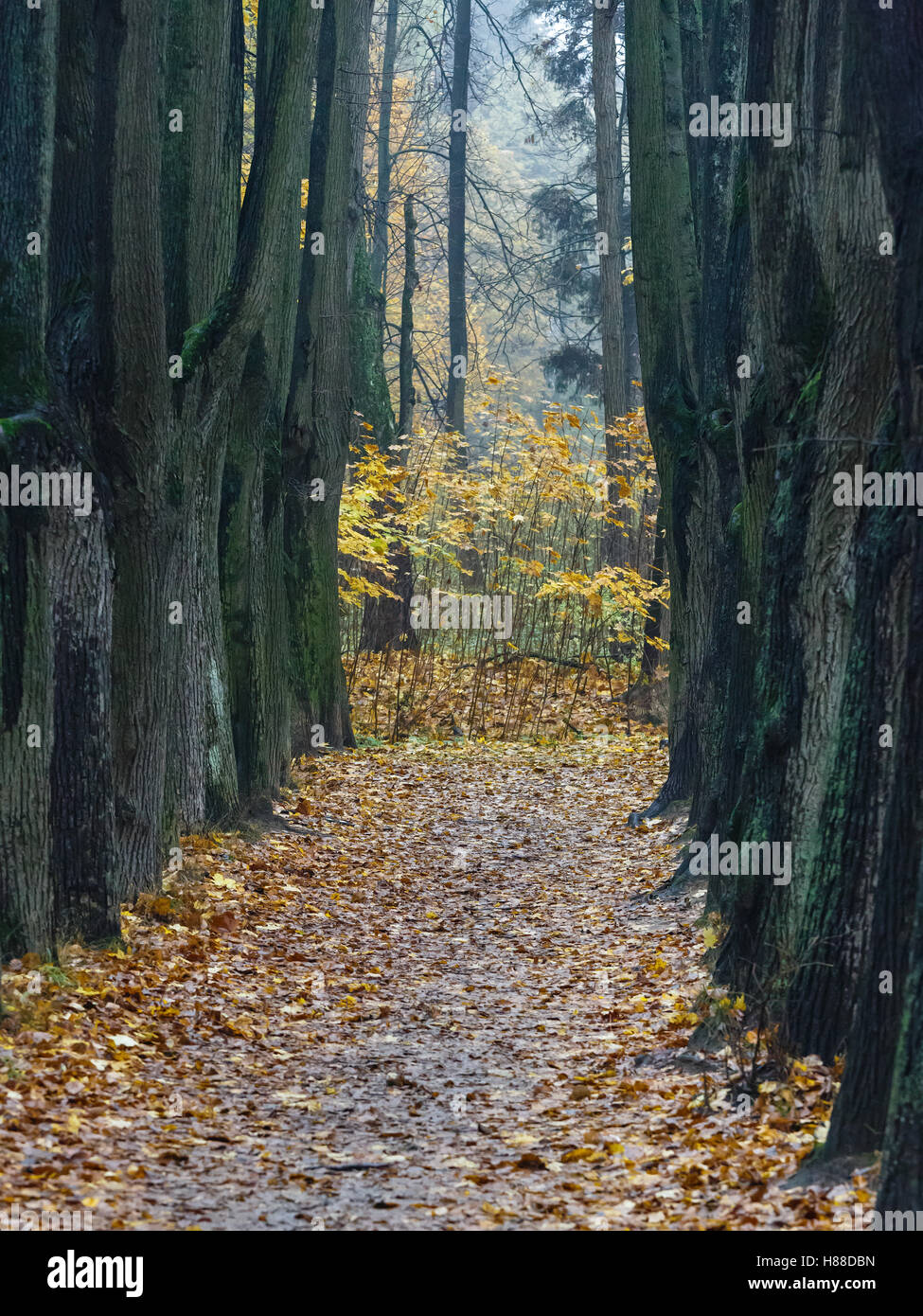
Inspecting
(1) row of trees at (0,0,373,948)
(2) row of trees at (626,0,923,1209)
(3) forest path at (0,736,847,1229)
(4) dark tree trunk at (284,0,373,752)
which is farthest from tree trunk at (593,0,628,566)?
(2) row of trees at (626,0,923,1209)

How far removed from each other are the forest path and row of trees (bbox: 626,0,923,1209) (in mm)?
608

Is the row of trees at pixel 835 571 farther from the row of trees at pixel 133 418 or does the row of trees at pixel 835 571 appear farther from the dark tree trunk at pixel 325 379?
the dark tree trunk at pixel 325 379

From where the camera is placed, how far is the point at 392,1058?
6203mm

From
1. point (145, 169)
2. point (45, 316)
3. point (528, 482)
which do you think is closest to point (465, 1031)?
point (45, 316)

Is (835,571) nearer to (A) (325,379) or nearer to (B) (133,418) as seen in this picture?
(B) (133,418)

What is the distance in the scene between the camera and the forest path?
439 cm

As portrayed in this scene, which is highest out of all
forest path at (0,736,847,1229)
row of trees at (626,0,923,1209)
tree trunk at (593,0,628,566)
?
tree trunk at (593,0,628,566)

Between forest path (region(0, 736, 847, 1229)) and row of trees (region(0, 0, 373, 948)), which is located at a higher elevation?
row of trees (region(0, 0, 373, 948))

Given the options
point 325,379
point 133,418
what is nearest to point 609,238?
point 325,379

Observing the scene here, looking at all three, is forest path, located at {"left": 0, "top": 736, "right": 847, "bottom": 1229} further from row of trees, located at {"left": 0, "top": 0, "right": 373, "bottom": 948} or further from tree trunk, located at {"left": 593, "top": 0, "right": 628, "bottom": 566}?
tree trunk, located at {"left": 593, "top": 0, "right": 628, "bottom": 566}

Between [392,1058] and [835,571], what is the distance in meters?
3.01

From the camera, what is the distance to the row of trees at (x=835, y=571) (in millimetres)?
4047

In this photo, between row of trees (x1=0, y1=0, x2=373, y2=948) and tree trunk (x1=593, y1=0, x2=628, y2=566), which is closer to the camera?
row of trees (x1=0, y1=0, x2=373, y2=948)

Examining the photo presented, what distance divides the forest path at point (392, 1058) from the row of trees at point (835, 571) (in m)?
0.61
